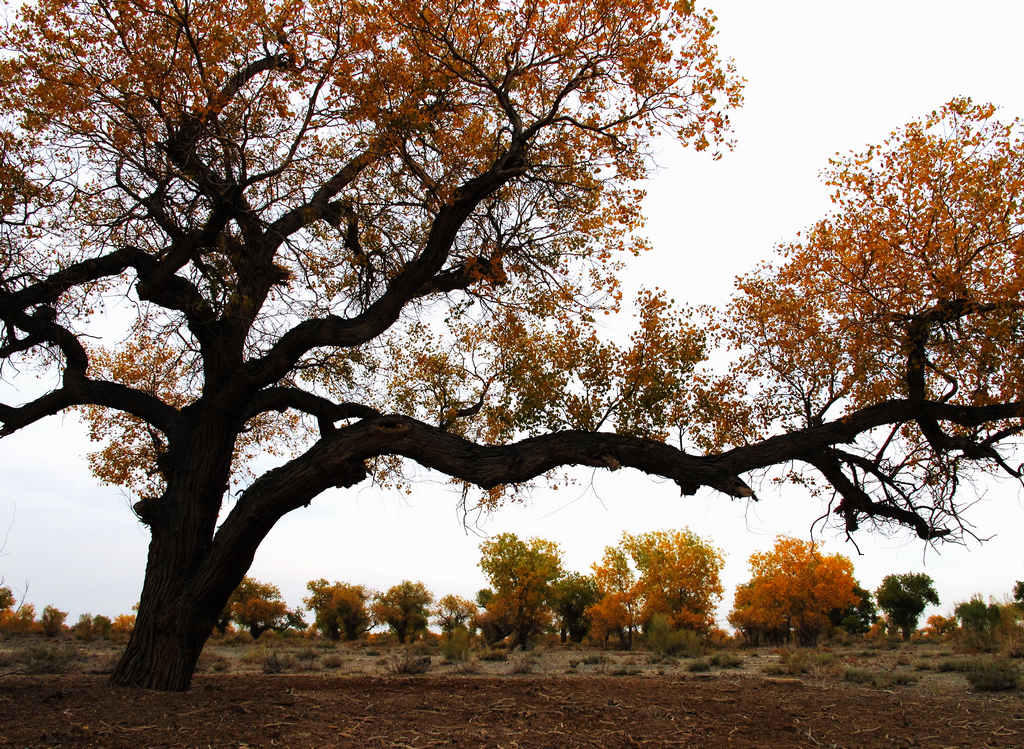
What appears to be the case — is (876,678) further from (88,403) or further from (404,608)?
(404,608)

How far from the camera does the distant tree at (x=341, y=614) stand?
2661cm

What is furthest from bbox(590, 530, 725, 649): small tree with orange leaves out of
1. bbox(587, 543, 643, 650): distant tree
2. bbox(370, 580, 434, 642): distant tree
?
bbox(370, 580, 434, 642): distant tree

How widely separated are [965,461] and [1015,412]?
1.71 m

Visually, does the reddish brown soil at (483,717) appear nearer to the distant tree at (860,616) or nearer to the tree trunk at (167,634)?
the tree trunk at (167,634)

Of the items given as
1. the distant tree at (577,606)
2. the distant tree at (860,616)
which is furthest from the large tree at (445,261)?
the distant tree at (860,616)

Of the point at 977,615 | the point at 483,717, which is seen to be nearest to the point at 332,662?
the point at 483,717

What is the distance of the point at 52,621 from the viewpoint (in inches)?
789

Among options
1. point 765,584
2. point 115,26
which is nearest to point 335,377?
point 115,26

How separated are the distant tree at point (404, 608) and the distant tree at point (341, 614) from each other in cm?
60

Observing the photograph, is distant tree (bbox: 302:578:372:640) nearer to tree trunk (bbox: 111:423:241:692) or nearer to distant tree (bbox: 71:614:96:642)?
distant tree (bbox: 71:614:96:642)

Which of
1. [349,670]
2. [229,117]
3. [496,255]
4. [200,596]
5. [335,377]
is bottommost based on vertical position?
[349,670]

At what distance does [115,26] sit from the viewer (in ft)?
25.1

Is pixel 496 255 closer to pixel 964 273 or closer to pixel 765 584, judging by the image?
pixel 964 273

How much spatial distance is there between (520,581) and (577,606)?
684cm
